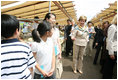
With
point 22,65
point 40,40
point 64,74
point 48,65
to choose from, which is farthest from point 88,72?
point 22,65

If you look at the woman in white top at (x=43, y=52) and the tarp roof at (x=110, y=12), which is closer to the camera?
the woman in white top at (x=43, y=52)

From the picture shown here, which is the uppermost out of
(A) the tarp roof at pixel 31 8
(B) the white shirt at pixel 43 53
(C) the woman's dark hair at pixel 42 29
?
(A) the tarp roof at pixel 31 8

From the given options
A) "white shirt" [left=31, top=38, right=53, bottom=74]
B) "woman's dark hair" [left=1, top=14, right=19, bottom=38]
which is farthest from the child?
"white shirt" [left=31, top=38, right=53, bottom=74]

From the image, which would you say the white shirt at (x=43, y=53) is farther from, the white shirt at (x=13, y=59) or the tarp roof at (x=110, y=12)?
the tarp roof at (x=110, y=12)

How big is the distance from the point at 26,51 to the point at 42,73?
488 mm

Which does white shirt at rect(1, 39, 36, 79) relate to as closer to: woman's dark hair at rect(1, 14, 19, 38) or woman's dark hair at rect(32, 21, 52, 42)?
woman's dark hair at rect(1, 14, 19, 38)

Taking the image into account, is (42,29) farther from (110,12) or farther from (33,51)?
(110,12)

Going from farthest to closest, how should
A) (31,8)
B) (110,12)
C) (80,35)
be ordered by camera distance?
(110,12)
(31,8)
(80,35)

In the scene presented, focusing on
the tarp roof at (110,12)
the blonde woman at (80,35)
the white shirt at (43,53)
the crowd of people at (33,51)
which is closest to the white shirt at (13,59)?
the crowd of people at (33,51)

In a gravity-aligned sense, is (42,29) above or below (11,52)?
above

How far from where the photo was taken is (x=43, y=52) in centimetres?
120

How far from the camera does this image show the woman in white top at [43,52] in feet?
3.92

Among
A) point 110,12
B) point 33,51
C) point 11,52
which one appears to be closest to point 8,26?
point 11,52

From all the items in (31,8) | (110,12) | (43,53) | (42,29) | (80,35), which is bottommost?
(43,53)
